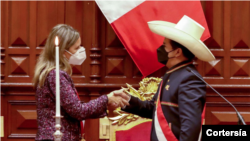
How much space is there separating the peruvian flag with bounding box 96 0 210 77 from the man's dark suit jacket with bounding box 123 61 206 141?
2.66ft

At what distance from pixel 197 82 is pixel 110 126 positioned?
105 centimetres

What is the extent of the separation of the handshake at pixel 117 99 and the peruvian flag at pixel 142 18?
72 cm

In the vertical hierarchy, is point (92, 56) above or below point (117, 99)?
above

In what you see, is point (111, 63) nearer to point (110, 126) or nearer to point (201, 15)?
point (110, 126)

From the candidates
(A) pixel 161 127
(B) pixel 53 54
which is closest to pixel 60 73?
(B) pixel 53 54

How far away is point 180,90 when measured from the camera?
2025 millimetres

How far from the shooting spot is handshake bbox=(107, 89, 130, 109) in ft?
7.42

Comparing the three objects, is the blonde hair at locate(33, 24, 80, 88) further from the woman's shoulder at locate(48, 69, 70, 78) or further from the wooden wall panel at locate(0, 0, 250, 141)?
the wooden wall panel at locate(0, 0, 250, 141)

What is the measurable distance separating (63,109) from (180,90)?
71cm

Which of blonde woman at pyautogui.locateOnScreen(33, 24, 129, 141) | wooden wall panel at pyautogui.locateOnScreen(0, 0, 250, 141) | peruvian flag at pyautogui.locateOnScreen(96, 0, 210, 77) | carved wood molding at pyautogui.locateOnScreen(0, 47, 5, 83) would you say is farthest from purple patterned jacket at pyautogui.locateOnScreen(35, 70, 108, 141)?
carved wood molding at pyautogui.locateOnScreen(0, 47, 5, 83)

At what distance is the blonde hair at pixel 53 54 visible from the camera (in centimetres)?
213

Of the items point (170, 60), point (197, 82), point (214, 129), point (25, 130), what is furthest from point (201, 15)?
point (25, 130)

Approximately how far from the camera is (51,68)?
6.93 ft

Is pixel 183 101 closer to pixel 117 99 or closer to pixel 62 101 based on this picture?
pixel 117 99
